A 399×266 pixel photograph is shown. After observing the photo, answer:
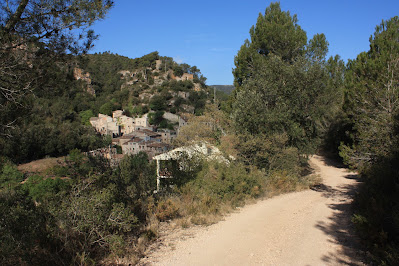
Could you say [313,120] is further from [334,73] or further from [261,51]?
[334,73]

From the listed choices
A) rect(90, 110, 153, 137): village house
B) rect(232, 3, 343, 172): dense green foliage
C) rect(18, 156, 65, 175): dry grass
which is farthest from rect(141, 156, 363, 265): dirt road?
rect(90, 110, 153, 137): village house

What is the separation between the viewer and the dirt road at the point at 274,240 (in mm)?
5004

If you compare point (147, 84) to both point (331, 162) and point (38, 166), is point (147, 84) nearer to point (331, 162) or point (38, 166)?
point (38, 166)

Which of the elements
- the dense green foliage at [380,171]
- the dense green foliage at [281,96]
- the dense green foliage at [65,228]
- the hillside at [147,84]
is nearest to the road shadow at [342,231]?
the dense green foliage at [380,171]

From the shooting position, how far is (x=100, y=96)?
323 ft

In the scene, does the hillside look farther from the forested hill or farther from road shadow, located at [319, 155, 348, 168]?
road shadow, located at [319, 155, 348, 168]

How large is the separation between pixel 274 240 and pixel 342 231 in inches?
67.8

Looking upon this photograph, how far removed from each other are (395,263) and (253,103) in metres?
9.40

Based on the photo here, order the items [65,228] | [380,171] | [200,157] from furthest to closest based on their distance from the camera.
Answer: [200,157]
[380,171]
[65,228]

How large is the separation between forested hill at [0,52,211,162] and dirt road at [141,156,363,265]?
151 inches

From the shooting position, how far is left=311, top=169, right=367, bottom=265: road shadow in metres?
4.93

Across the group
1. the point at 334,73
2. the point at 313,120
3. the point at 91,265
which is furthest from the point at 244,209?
the point at 334,73

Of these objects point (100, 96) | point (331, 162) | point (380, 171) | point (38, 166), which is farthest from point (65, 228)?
point (100, 96)

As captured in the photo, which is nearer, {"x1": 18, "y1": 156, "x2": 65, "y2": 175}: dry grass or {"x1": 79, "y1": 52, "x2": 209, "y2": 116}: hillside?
{"x1": 18, "y1": 156, "x2": 65, "y2": 175}: dry grass
